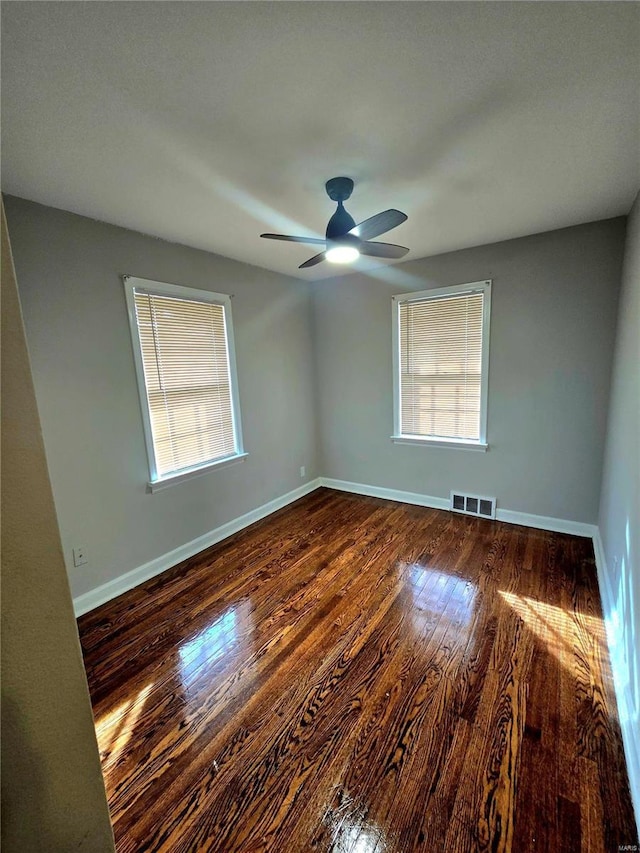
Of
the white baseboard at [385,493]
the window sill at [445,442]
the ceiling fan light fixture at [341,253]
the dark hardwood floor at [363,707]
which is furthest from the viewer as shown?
the white baseboard at [385,493]

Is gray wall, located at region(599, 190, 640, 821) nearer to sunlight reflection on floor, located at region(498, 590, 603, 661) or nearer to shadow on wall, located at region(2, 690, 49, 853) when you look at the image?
sunlight reflection on floor, located at region(498, 590, 603, 661)

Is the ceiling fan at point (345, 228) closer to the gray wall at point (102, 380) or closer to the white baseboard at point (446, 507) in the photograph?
the gray wall at point (102, 380)

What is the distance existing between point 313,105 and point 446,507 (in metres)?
3.39

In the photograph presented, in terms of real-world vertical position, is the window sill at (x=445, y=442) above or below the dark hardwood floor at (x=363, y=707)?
above

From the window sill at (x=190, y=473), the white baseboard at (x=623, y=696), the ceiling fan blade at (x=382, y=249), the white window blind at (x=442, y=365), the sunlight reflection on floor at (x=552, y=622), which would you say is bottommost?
the sunlight reflection on floor at (x=552, y=622)

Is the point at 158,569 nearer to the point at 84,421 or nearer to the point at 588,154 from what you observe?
the point at 84,421

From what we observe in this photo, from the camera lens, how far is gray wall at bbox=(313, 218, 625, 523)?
9.14 feet

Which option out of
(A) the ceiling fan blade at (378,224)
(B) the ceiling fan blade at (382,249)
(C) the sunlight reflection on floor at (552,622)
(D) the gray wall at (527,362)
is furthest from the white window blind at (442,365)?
(A) the ceiling fan blade at (378,224)

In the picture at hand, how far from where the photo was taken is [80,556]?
2363 mm

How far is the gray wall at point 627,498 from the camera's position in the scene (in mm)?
1479

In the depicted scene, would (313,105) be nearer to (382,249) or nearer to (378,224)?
(378,224)

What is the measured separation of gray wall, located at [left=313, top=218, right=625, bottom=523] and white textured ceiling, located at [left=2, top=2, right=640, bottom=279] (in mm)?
596

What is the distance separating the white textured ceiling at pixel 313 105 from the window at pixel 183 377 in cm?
65

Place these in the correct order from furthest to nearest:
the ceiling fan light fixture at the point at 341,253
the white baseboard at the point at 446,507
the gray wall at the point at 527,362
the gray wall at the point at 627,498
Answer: the white baseboard at the point at 446,507, the gray wall at the point at 527,362, the ceiling fan light fixture at the point at 341,253, the gray wall at the point at 627,498
